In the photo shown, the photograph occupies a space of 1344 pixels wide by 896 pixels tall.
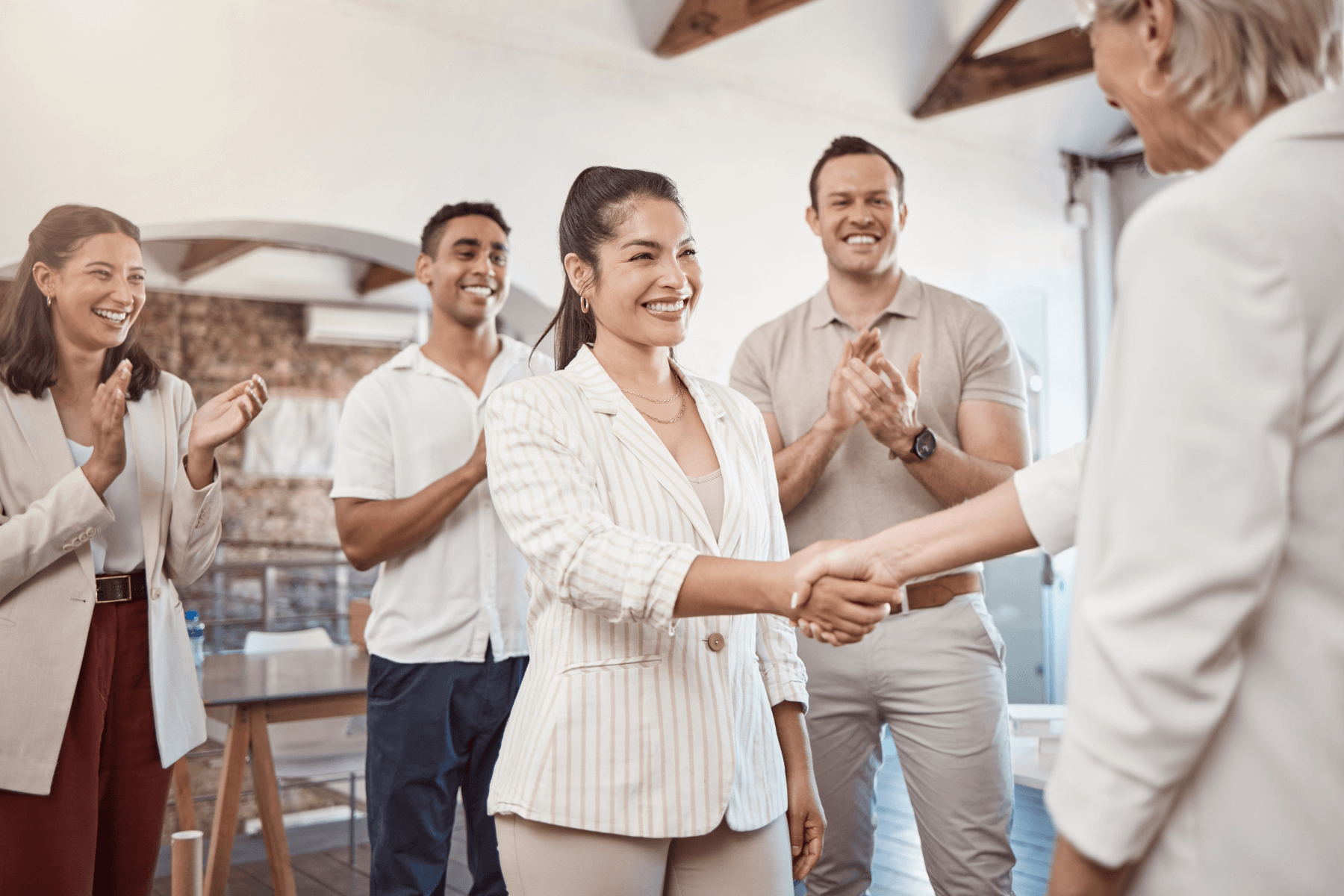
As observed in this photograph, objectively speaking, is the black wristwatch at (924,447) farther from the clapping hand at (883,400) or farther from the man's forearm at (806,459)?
the man's forearm at (806,459)

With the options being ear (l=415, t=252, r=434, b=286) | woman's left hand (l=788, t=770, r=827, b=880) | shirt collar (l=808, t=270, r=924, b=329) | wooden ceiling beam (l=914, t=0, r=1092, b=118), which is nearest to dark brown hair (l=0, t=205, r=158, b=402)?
ear (l=415, t=252, r=434, b=286)

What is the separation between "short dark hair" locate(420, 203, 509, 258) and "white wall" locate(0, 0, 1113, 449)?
1.25 m

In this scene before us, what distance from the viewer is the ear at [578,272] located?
170 cm

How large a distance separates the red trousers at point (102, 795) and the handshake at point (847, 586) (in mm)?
1402

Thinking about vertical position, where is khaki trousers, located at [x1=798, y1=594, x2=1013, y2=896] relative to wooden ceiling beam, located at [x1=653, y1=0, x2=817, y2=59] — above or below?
below

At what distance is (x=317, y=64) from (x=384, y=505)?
2.10 meters

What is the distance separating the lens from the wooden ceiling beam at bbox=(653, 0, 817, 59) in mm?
4504

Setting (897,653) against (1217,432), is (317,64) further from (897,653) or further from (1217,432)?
(1217,432)

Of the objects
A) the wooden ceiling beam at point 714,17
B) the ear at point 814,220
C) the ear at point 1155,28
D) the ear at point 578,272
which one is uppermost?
the wooden ceiling beam at point 714,17

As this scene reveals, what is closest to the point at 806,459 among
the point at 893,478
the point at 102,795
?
the point at 893,478

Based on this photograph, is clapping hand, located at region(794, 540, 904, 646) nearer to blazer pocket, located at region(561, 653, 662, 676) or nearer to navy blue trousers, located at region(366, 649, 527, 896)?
blazer pocket, located at region(561, 653, 662, 676)

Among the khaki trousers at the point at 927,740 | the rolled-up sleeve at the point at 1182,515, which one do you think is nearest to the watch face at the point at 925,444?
the khaki trousers at the point at 927,740

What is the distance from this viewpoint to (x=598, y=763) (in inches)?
53.8

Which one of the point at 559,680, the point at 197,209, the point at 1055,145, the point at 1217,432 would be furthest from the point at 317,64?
the point at 1055,145
